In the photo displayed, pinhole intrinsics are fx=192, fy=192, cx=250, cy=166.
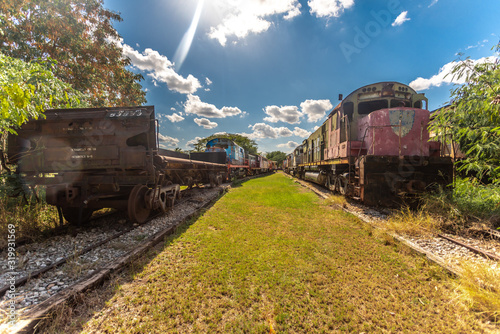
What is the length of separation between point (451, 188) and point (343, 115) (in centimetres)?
361

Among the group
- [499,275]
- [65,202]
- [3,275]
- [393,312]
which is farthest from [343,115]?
[3,275]

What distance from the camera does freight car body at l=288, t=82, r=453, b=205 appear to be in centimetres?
516

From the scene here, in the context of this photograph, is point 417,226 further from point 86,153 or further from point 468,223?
point 86,153

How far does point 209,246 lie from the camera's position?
3.33 meters

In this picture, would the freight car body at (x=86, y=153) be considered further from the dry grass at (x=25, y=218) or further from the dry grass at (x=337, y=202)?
the dry grass at (x=337, y=202)

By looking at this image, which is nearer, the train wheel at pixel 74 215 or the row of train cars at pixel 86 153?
the row of train cars at pixel 86 153

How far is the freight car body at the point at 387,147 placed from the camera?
16.9ft

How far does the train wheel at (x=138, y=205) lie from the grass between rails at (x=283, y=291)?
3.99 feet

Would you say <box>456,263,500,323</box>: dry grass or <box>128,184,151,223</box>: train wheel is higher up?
<box>128,184,151,223</box>: train wheel

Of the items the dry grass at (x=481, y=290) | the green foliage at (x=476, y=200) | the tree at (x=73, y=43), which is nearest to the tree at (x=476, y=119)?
the green foliage at (x=476, y=200)

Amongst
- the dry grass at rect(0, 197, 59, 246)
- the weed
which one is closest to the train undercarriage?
the weed

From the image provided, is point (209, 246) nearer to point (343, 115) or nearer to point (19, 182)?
point (19, 182)

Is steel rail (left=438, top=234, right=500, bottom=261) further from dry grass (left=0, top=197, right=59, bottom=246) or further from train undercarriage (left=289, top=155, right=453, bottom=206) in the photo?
dry grass (left=0, top=197, right=59, bottom=246)

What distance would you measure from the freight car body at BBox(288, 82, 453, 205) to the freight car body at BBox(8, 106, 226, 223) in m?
5.51
